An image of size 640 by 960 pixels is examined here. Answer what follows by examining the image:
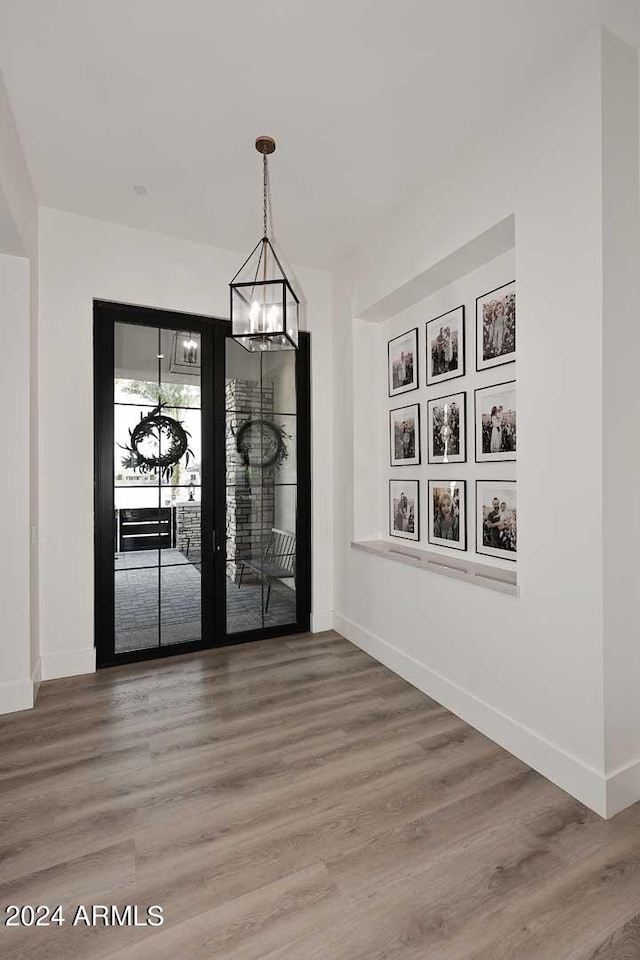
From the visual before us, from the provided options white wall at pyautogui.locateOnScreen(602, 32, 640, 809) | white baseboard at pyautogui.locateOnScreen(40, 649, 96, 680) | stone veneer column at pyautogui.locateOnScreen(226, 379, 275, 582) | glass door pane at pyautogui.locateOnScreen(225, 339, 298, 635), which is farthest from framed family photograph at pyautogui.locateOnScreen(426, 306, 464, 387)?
white baseboard at pyautogui.locateOnScreen(40, 649, 96, 680)

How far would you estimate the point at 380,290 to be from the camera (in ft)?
11.6

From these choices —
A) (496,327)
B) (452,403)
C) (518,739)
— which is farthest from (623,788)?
(496,327)

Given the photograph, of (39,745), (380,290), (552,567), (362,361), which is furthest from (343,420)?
(39,745)

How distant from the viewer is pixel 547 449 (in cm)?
219

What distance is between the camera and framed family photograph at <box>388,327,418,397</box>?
3.57m

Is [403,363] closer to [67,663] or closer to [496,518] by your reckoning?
[496,518]

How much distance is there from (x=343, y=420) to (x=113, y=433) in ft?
5.86

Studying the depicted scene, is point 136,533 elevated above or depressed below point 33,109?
below

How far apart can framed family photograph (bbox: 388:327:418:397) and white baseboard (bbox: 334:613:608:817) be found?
1.88m

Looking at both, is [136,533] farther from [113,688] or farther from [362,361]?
[362,361]

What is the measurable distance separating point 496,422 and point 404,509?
1110 mm

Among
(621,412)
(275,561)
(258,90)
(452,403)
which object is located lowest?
(275,561)

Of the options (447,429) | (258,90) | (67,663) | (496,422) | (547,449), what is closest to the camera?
(547,449)

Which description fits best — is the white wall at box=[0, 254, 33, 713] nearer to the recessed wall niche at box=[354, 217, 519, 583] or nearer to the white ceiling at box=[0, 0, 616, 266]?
the white ceiling at box=[0, 0, 616, 266]
